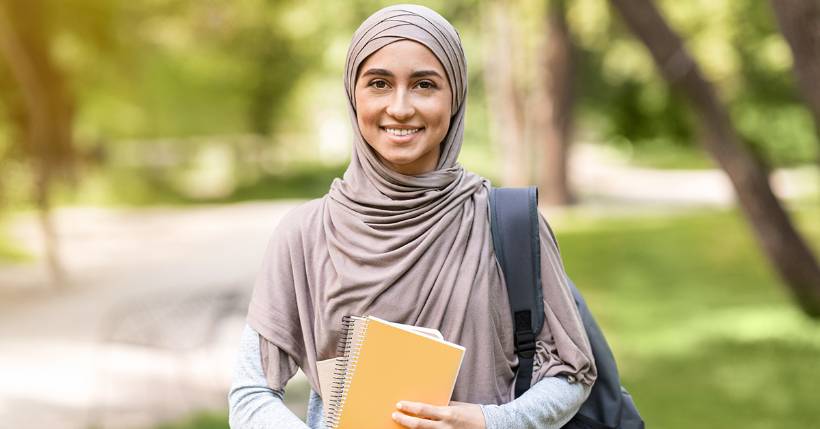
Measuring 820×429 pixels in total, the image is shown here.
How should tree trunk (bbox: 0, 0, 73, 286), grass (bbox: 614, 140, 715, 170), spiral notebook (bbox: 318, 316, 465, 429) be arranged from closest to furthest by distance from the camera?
spiral notebook (bbox: 318, 316, 465, 429) < tree trunk (bbox: 0, 0, 73, 286) < grass (bbox: 614, 140, 715, 170)

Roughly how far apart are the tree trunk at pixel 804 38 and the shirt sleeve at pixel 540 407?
4883 millimetres

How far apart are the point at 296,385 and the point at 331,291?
19.7 ft

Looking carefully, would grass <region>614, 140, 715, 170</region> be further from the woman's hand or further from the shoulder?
the woman's hand

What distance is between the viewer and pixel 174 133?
123 feet

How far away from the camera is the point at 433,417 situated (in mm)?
1868

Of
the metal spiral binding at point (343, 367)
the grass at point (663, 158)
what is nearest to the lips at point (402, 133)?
the metal spiral binding at point (343, 367)

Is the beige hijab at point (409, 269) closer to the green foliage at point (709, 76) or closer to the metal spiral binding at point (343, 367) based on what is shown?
the metal spiral binding at point (343, 367)

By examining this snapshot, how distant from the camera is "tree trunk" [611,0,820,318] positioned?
816 centimetres

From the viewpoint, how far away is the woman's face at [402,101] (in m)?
1.92

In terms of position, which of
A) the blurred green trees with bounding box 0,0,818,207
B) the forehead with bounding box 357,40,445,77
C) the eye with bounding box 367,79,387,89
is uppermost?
the blurred green trees with bounding box 0,0,818,207

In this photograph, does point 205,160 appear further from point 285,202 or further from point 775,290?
point 775,290

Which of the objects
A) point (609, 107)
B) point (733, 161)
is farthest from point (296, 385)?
point (609, 107)

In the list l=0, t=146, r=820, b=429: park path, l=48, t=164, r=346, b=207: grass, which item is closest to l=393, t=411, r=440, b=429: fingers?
l=0, t=146, r=820, b=429: park path

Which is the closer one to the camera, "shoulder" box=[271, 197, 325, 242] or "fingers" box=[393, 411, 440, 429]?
"fingers" box=[393, 411, 440, 429]
